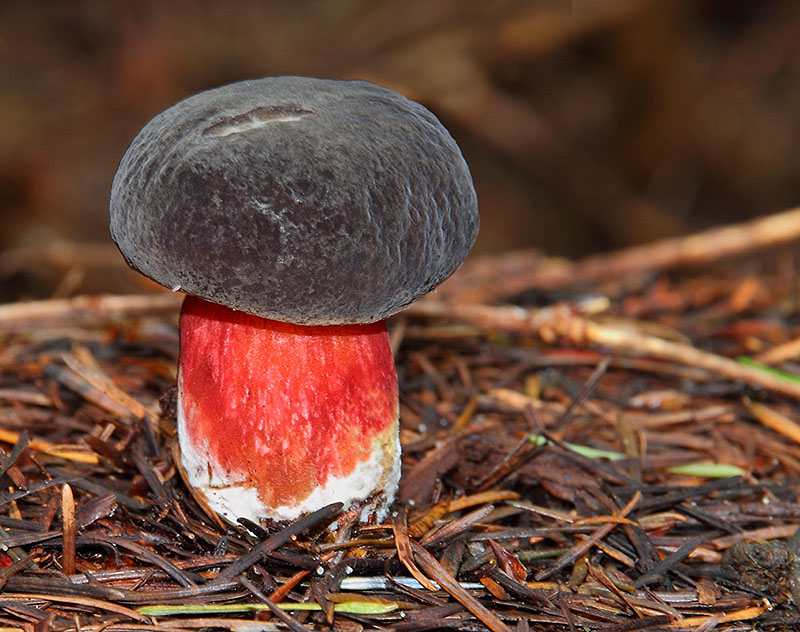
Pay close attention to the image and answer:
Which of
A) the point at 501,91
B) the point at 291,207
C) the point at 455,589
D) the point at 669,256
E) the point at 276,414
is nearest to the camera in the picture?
the point at 291,207

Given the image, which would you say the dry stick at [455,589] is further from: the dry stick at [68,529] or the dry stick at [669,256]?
the dry stick at [669,256]

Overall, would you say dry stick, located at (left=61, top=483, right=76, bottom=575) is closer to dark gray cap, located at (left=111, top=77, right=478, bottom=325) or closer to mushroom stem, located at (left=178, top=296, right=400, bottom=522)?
mushroom stem, located at (left=178, top=296, right=400, bottom=522)

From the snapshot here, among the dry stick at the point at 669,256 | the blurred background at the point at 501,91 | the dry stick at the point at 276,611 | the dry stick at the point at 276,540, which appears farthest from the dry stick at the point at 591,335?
the blurred background at the point at 501,91

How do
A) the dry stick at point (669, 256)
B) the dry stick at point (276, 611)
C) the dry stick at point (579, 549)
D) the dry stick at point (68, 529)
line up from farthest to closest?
the dry stick at point (669, 256) → the dry stick at point (579, 549) → the dry stick at point (68, 529) → the dry stick at point (276, 611)

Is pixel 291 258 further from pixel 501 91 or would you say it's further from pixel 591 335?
pixel 501 91

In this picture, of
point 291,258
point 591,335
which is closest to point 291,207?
point 291,258

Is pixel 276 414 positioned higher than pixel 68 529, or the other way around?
pixel 276 414

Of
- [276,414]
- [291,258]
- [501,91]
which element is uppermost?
[291,258]
